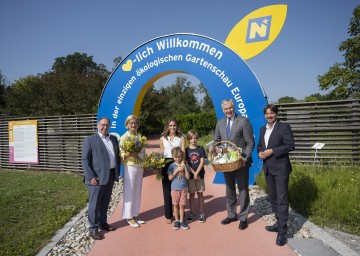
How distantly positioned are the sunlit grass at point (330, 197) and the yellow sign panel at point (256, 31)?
344 cm

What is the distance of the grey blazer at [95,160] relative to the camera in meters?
4.34

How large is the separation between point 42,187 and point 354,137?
8403mm

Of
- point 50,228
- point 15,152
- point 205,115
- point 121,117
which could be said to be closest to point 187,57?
point 121,117

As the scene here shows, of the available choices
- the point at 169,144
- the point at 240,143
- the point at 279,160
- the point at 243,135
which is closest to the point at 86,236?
the point at 169,144

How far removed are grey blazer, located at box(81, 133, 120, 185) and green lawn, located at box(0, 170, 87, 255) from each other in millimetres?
1219

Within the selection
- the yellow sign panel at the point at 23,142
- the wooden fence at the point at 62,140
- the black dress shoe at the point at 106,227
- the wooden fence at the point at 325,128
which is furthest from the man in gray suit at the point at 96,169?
the yellow sign panel at the point at 23,142

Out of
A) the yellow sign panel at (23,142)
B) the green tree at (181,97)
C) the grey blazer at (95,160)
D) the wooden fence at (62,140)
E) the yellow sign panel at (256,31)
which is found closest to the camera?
the grey blazer at (95,160)

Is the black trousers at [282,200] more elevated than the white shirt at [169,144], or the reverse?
the white shirt at [169,144]

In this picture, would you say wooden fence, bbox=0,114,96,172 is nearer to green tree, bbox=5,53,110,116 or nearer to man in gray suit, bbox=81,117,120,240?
man in gray suit, bbox=81,117,120,240

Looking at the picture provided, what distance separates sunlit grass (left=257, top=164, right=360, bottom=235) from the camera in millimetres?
4551

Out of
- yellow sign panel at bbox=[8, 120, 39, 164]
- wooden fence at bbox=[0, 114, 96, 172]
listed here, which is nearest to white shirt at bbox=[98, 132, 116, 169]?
wooden fence at bbox=[0, 114, 96, 172]

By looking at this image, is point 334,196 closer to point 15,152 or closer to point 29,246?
point 29,246

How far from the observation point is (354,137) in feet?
23.4

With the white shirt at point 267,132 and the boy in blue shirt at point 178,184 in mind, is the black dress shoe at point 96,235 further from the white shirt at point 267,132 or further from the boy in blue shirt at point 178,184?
the white shirt at point 267,132
